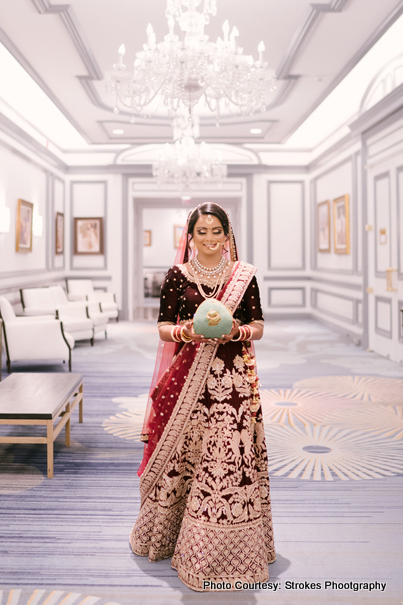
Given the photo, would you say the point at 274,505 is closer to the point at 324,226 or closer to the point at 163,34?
the point at 163,34

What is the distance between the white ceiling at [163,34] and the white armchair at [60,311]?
9.37 feet

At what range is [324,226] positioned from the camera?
33.8 ft

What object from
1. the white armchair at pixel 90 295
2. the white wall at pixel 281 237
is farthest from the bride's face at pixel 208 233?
the white wall at pixel 281 237

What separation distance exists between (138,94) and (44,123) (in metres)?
5.10

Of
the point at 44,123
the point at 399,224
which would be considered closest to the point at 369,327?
the point at 399,224

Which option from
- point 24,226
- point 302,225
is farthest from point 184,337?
point 302,225

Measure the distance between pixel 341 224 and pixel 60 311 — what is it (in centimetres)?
500

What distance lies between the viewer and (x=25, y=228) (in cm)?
833

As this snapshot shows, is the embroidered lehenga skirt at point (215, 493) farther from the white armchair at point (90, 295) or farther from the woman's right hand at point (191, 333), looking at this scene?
the white armchair at point (90, 295)

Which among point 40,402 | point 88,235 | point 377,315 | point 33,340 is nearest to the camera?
point 40,402

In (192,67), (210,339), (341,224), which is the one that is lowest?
(210,339)

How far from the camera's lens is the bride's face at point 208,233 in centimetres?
222

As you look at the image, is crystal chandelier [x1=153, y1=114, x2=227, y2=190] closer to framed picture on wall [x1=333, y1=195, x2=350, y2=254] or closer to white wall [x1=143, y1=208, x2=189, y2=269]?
framed picture on wall [x1=333, y1=195, x2=350, y2=254]

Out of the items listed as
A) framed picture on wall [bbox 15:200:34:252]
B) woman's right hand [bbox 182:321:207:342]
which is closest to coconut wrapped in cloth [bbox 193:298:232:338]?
woman's right hand [bbox 182:321:207:342]
